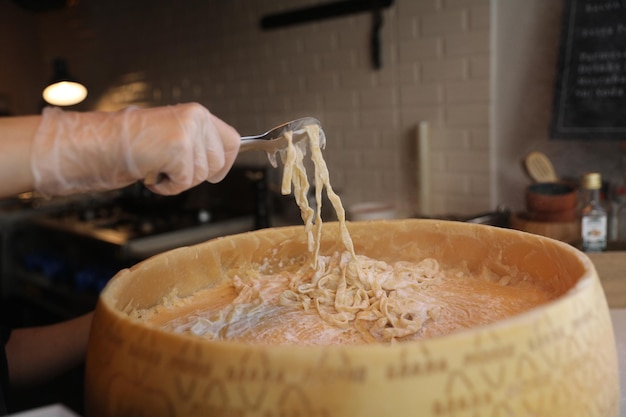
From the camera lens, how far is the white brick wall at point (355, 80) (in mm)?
2568

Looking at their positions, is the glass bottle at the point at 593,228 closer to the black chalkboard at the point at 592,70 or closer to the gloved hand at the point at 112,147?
the black chalkboard at the point at 592,70

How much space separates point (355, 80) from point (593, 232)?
1586mm

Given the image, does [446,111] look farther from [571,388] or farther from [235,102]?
[571,388]

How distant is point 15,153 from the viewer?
658 millimetres

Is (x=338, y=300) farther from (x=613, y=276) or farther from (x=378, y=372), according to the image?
(x=613, y=276)

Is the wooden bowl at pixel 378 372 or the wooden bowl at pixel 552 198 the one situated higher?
the wooden bowl at pixel 378 372

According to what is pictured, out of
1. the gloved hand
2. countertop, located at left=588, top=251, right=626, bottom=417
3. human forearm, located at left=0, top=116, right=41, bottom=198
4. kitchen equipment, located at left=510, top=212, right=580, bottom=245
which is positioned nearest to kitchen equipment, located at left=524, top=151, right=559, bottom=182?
kitchen equipment, located at left=510, top=212, right=580, bottom=245

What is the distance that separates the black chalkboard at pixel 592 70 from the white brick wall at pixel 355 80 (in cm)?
32

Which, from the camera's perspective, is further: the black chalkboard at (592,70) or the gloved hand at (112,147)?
the black chalkboard at (592,70)

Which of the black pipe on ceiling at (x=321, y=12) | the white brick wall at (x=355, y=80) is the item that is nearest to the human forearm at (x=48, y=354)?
the white brick wall at (x=355, y=80)

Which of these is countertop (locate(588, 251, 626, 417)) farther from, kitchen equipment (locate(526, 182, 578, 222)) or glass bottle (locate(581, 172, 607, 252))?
kitchen equipment (locate(526, 182, 578, 222))

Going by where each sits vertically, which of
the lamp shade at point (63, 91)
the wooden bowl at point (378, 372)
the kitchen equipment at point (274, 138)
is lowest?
the wooden bowl at point (378, 372)

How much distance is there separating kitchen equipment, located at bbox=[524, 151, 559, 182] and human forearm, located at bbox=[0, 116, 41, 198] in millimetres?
1944

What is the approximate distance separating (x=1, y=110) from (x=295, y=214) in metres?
3.92
